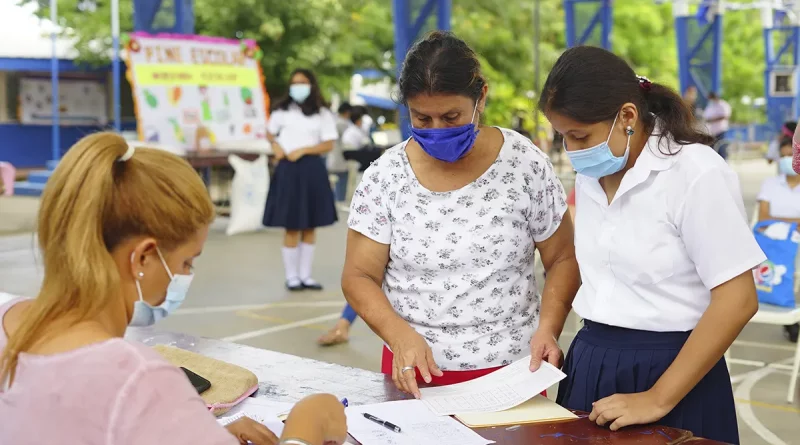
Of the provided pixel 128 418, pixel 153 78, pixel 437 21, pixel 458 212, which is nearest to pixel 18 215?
pixel 153 78

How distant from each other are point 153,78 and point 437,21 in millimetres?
3408

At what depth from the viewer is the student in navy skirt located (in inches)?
281

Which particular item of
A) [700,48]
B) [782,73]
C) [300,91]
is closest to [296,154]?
[300,91]

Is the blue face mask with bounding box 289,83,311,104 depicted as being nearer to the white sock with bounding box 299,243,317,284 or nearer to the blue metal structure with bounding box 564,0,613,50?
the white sock with bounding box 299,243,317,284

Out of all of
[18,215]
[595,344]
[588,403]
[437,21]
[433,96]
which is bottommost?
[18,215]

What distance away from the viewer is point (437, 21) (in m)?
11.1

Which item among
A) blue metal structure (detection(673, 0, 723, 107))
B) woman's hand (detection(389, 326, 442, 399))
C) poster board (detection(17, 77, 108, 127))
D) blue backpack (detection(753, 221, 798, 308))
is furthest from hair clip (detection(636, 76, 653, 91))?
blue metal structure (detection(673, 0, 723, 107))

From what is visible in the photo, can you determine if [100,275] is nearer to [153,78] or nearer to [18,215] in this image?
[153,78]

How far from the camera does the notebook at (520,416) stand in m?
1.91

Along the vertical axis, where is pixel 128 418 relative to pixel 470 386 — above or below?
above

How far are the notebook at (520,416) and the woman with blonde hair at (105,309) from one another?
22.4 inches

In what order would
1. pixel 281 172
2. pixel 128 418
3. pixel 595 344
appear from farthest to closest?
pixel 281 172 → pixel 595 344 → pixel 128 418

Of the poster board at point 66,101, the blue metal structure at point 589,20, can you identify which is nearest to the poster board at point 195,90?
the blue metal structure at point 589,20

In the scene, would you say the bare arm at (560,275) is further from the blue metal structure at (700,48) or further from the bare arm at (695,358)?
the blue metal structure at (700,48)
